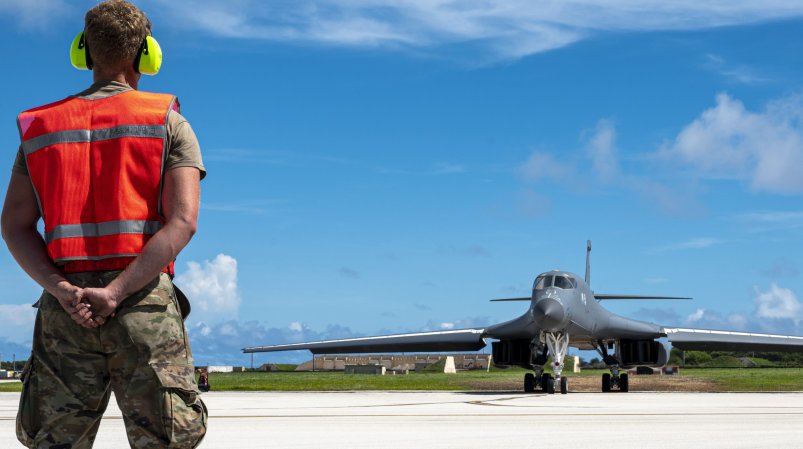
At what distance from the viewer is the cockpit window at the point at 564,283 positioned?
79.5ft

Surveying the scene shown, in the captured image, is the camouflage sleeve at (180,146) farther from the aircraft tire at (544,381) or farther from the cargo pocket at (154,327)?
the aircraft tire at (544,381)

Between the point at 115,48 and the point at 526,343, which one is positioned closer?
the point at 115,48

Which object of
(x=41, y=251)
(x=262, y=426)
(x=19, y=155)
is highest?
(x=19, y=155)

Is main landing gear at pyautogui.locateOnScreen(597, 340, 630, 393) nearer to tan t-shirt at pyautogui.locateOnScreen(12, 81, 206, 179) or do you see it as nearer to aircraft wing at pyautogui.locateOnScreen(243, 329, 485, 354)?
aircraft wing at pyautogui.locateOnScreen(243, 329, 485, 354)

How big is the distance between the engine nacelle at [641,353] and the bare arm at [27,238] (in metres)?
28.6

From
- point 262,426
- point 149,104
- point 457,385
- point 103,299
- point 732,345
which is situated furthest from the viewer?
point 732,345

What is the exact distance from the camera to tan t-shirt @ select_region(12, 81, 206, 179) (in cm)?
306

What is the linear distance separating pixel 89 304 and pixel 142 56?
2.99 ft

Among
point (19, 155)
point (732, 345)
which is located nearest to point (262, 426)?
point (19, 155)

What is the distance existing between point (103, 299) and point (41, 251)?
16.0 inches

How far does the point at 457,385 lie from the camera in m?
31.5

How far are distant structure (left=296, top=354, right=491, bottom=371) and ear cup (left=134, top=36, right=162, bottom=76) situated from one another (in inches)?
3505

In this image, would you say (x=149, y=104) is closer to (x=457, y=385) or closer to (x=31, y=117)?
(x=31, y=117)

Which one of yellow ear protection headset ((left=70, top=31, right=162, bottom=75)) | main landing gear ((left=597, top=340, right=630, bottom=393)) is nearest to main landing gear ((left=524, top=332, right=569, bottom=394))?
main landing gear ((left=597, top=340, right=630, bottom=393))
